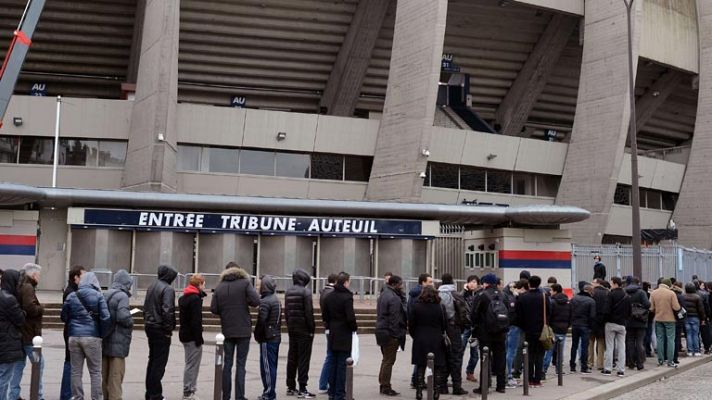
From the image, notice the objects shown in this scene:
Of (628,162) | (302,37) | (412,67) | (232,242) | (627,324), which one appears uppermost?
(302,37)

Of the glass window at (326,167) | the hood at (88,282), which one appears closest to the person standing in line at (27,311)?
the hood at (88,282)

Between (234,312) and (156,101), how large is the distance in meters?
19.6

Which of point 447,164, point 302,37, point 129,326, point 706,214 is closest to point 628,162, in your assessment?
point 706,214

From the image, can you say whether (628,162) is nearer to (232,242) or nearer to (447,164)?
(447,164)

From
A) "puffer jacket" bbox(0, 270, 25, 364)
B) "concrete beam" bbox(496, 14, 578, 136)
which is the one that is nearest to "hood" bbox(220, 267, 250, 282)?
"puffer jacket" bbox(0, 270, 25, 364)

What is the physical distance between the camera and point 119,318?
28.9 ft

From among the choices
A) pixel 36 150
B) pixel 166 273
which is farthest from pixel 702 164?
pixel 166 273

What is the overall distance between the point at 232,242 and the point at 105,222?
12.3 ft

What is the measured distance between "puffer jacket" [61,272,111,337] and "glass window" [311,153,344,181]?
79.6 ft

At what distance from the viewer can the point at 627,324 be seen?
14.2 m

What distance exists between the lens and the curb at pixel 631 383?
11172mm

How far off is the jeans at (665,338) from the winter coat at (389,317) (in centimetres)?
682

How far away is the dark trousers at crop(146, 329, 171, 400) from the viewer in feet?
30.3

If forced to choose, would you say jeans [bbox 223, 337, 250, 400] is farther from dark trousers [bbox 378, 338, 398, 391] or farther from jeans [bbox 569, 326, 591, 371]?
jeans [bbox 569, 326, 591, 371]
